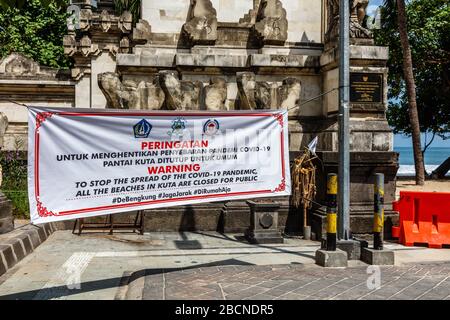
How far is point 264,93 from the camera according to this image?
33.8 ft

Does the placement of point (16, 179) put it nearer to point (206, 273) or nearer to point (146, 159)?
point (146, 159)

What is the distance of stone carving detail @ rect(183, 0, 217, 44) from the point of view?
10875 mm

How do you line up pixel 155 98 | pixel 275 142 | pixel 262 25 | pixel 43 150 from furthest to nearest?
pixel 262 25 → pixel 155 98 → pixel 275 142 → pixel 43 150

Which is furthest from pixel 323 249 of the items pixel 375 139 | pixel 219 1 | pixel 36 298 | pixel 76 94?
pixel 76 94

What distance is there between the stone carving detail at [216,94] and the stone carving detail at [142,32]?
6.18ft

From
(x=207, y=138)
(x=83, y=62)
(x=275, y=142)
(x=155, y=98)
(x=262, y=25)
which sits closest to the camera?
(x=207, y=138)

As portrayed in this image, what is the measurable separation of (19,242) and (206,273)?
3034mm

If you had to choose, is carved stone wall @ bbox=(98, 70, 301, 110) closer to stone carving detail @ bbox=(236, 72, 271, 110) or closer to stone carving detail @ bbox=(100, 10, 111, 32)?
stone carving detail @ bbox=(236, 72, 271, 110)

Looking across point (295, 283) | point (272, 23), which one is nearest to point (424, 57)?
point (272, 23)

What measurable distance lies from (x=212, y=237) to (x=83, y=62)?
8220 millimetres

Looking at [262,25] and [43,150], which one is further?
[262,25]

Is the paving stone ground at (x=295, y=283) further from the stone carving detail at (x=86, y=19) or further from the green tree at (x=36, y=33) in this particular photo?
the green tree at (x=36, y=33)

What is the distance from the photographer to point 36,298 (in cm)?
558

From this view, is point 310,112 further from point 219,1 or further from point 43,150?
point 43,150
